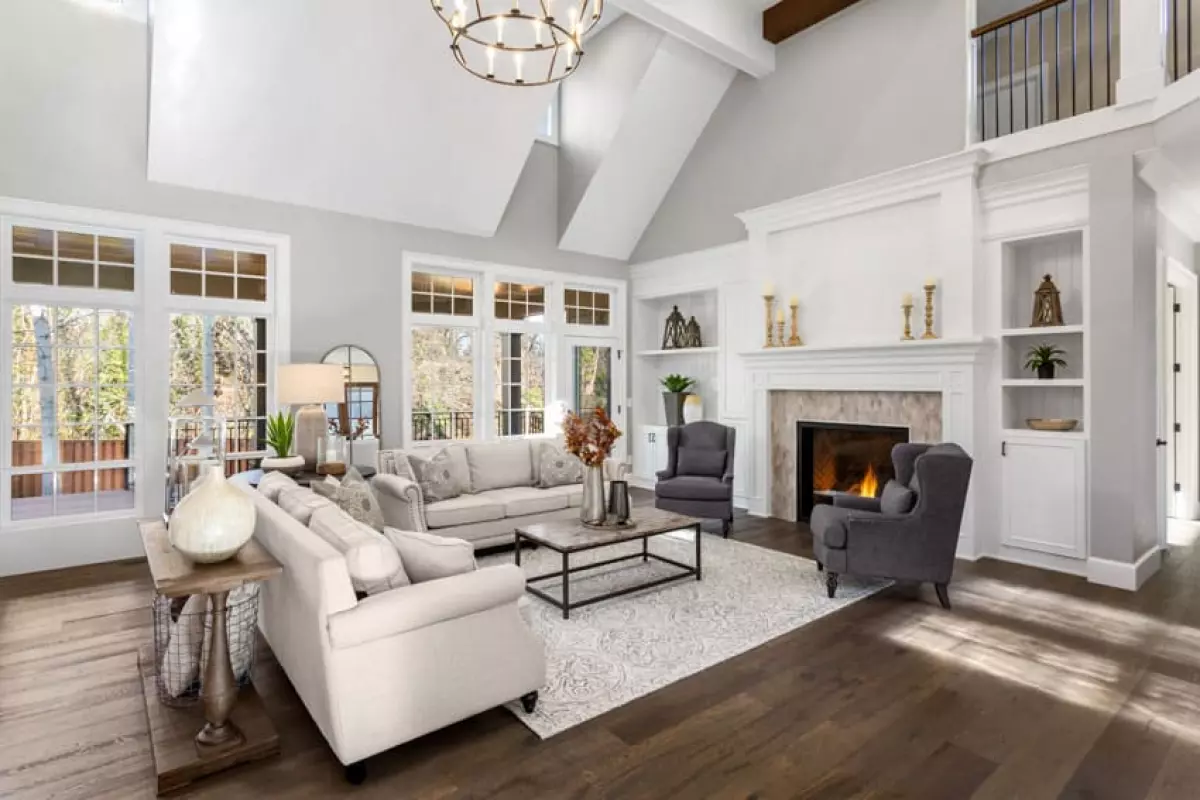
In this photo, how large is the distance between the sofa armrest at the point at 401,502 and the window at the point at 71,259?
2.70 m

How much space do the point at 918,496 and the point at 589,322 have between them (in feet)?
16.0

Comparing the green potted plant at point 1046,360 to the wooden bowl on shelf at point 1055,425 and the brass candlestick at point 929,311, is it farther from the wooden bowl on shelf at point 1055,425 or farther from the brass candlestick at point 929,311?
the brass candlestick at point 929,311

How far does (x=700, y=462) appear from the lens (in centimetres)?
616

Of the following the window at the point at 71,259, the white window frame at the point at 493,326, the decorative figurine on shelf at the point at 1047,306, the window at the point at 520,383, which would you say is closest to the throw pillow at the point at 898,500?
the decorative figurine on shelf at the point at 1047,306

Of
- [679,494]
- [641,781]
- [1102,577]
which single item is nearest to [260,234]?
→ [679,494]

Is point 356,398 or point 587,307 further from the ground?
point 587,307

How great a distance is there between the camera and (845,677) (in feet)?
9.96

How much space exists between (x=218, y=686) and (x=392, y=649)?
67 cm

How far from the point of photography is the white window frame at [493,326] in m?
6.41

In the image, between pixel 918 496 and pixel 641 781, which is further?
pixel 918 496

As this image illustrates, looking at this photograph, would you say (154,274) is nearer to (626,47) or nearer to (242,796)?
A: (242,796)

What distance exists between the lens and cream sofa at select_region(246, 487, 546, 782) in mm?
2191

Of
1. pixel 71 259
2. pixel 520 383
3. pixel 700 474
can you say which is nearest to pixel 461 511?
pixel 700 474

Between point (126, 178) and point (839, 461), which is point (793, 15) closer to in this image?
point (839, 461)
